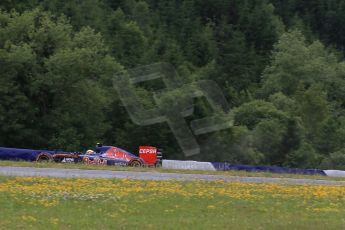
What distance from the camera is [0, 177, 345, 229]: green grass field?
1378 cm

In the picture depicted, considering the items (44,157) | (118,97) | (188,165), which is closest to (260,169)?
(188,165)

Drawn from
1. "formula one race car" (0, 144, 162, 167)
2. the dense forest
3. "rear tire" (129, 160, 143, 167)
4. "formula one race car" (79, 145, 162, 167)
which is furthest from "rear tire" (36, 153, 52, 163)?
the dense forest

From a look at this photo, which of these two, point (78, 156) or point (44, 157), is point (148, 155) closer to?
point (78, 156)

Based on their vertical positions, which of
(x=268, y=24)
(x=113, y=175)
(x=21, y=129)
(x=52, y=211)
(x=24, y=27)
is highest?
(x=268, y=24)

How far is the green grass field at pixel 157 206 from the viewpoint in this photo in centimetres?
1378

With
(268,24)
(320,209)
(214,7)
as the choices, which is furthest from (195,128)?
(214,7)

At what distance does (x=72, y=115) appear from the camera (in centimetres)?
5206

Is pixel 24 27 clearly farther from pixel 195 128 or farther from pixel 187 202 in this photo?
pixel 187 202

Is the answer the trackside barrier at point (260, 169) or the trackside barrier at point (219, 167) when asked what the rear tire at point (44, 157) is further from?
the trackside barrier at point (260, 169)

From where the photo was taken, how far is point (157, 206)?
639 inches

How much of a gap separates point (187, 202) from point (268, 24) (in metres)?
108

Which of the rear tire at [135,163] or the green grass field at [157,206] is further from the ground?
the rear tire at [135,163]

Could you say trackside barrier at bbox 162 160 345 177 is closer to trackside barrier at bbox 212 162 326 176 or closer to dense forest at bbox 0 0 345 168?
trackside barrier at bbox 212 162 326 176

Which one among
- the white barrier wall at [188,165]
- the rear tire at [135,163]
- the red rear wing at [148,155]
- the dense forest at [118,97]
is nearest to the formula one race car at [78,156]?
the rear tire at [135,163]
